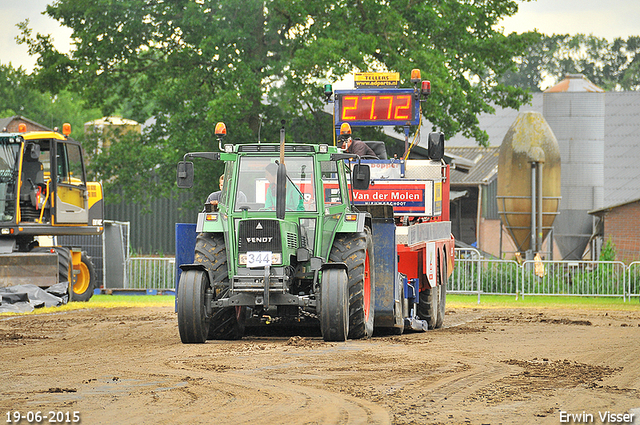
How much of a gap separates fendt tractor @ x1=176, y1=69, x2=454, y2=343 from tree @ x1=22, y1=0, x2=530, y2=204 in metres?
14.8

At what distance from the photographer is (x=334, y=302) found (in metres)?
11.3

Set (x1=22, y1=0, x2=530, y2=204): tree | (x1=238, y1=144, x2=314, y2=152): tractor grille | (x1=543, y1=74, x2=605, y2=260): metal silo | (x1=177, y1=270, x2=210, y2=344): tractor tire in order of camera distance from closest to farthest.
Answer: (x1=177, y1=270, x2=210, y2=344): tractor tire, (x1=238, y1=144, x2=314, y2=152): tractor grille, (x1=22, y1=0, x2=530, y2=204): tree, (x1=543, y1=74, x2=605, y2=260): metal silo

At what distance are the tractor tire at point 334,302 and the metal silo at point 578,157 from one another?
25528 millimetres

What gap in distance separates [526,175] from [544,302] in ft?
25.6

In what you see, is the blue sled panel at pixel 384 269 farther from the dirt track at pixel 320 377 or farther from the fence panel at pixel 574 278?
the fence panel at pixel 574 278

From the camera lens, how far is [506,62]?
30938mm

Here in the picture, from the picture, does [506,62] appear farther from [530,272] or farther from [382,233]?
[382,233]

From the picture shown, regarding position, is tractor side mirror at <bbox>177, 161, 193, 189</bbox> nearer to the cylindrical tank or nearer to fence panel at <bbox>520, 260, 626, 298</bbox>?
fence panel at <bbox>520, 260, 626, 298</bbox>

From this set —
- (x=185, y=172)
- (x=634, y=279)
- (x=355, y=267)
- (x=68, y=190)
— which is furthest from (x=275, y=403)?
(x=634, y=279)

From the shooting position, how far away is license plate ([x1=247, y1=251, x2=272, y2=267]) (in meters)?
11.4

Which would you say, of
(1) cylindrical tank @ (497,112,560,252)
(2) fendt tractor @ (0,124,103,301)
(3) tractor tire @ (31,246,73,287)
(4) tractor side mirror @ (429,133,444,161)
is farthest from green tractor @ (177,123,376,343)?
(1) cylindrical tank @ (497,112,560,252)

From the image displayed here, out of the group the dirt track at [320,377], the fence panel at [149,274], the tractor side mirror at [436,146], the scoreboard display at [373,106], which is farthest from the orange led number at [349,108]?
the fence panel at [149,274]

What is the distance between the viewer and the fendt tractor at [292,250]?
11.4m
